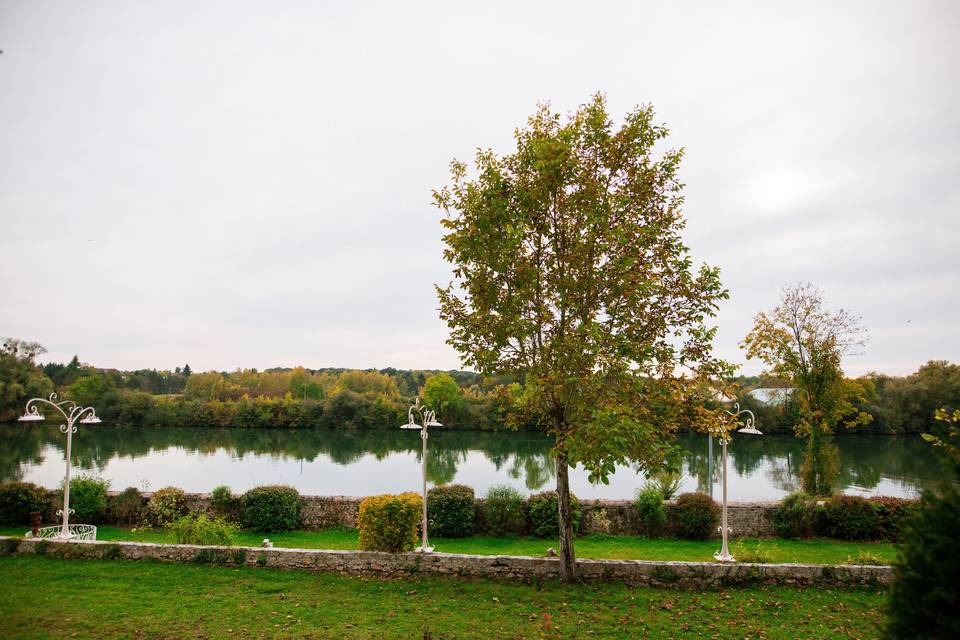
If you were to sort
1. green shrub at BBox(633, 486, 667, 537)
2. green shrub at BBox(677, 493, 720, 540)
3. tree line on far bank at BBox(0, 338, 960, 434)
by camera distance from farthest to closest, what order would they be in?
tree line on far bank at BBox(0, 338, 960, 434) → green shrub at BBox(633, 486, 667, 537) → green shrub at BBox(677, 493, 720, 540)

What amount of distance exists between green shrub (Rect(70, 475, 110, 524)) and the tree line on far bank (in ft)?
82.2

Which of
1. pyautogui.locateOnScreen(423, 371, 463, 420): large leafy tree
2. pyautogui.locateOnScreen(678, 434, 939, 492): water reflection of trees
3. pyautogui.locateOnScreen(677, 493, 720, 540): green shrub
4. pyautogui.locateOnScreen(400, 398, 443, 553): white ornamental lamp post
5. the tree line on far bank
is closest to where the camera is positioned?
pyautogui.locateOnScreen(400, 398, 443, 553): white ornamental lamp post

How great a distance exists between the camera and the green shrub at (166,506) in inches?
504

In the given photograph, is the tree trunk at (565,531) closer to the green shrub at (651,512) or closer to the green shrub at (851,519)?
the green shrub at (651,512)

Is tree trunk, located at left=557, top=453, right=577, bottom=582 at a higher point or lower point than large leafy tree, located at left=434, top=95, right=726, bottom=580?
lower

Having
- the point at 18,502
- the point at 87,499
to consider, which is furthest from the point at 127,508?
Answer: the point at 18,502

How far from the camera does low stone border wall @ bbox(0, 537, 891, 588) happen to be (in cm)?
809

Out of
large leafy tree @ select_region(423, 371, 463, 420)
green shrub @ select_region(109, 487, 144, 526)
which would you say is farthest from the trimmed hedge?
large leafy tree @ select_region(423, 371, 463, 420)

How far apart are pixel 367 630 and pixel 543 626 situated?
84.4 inches

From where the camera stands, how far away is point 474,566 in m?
8.46

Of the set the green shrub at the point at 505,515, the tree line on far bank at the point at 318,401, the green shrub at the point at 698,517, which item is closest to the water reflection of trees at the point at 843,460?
the tree line on far bank at the point at 318,401

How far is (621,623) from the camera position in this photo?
21.6 ft

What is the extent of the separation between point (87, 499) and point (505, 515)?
33.5ft

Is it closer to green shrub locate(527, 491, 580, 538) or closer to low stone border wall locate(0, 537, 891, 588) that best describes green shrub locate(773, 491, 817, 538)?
low stone border wall locate(0, 537, 891, 588)
